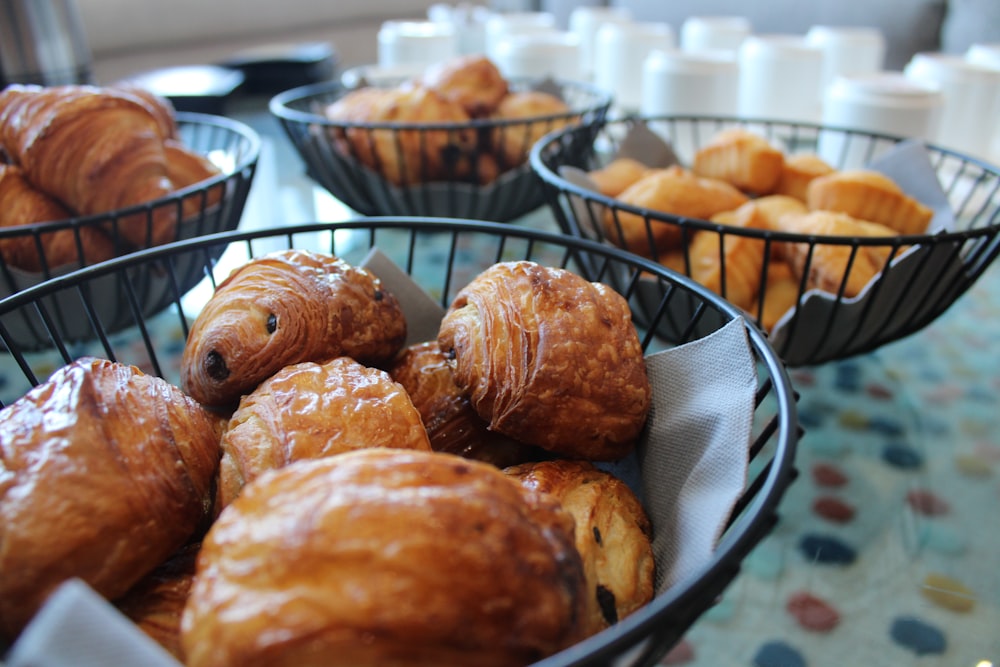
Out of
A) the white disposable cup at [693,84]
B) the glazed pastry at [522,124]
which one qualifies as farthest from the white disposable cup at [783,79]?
the glazed pastry at [522,124]

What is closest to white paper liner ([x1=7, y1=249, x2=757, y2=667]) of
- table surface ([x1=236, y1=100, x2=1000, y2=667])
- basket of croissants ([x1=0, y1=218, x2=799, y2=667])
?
basket of croissants ([x1=0, y1=218, x2=799, y2=667])

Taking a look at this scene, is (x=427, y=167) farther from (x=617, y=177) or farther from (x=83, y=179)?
(x=83, y=179)

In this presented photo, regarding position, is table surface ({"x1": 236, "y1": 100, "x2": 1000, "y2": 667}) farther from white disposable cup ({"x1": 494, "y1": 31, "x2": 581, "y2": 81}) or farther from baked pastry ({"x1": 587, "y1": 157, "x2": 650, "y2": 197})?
white disposable cup ({"x1": 494, "y1": 31, "x2": 581, "y2": 81})

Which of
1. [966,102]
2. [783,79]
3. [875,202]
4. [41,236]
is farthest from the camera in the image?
[783,79]

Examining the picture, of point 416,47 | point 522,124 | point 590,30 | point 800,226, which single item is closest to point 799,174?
point 800,226


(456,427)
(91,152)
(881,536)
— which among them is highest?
(91,152)

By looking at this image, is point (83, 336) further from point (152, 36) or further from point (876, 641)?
point (152, 36)
